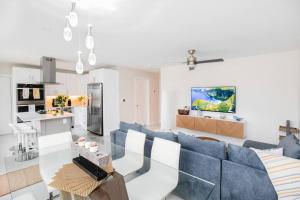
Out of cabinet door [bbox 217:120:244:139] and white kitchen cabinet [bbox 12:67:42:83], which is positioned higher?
white kitchen cabinet [bbox 12:67:42:83]

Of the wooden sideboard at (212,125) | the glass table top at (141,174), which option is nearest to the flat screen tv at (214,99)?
the wooden sideboard at (212,125)

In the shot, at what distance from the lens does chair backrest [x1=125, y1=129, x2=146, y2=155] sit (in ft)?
7.99

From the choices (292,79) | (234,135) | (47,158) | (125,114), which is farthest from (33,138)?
(292,79)

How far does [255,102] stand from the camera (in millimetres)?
4250

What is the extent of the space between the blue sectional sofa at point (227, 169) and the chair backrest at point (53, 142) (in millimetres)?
1745

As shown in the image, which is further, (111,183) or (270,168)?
(270,168)

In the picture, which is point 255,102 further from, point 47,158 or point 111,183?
point 47,158

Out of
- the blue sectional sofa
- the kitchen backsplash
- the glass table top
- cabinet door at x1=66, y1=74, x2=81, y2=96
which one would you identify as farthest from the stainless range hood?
the blue sectional sofa

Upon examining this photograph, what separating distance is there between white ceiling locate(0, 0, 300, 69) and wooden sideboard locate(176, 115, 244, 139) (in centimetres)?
190

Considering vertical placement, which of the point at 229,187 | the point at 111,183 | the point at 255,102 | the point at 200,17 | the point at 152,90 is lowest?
the point at 229,187

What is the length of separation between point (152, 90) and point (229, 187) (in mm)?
5760

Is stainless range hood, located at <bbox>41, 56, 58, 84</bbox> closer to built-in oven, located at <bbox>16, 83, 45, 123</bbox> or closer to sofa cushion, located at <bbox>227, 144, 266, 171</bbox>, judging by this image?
built-in oven, located at <bbox>16, 83, 45, 123</bbox>

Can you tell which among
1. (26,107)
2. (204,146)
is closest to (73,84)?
(26,107)

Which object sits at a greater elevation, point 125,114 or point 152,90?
point 152,90
